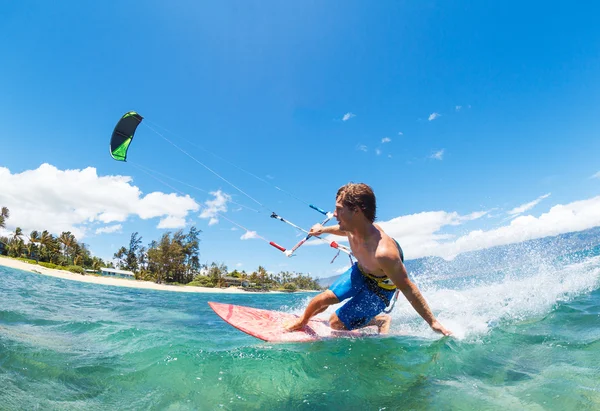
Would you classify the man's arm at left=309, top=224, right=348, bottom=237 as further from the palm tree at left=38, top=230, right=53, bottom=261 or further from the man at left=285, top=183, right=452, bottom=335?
the palm tree at left=38, top=230, right=53, bottom=261

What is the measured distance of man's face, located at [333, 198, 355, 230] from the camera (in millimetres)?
4117

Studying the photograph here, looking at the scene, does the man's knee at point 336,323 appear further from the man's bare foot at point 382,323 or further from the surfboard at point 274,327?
the man's bare foot at point 382,323

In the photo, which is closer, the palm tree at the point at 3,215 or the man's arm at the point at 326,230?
the man's arm at the point at 326,230

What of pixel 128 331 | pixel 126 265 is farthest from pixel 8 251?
pixel 128 331

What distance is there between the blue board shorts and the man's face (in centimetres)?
98

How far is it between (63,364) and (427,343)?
4.83 metres

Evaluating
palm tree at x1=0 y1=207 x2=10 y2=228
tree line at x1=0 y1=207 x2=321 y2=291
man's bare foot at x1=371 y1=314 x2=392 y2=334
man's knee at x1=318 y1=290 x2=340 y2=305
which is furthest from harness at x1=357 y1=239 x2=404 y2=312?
palm tree at x1=0 y1=207 x2=10 y2=228

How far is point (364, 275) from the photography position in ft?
15.4

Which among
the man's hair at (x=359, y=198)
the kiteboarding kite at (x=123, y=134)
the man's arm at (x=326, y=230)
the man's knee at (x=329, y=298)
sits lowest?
the man's knee at (x=329, y=298)

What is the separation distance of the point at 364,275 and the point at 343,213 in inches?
47.2

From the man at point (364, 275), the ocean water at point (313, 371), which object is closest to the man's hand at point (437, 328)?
the man at point (364, 275)

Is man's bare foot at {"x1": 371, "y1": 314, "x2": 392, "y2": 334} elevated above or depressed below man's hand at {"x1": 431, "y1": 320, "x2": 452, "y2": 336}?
below

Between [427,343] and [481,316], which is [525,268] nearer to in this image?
[481,316]

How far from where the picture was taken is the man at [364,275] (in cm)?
397
